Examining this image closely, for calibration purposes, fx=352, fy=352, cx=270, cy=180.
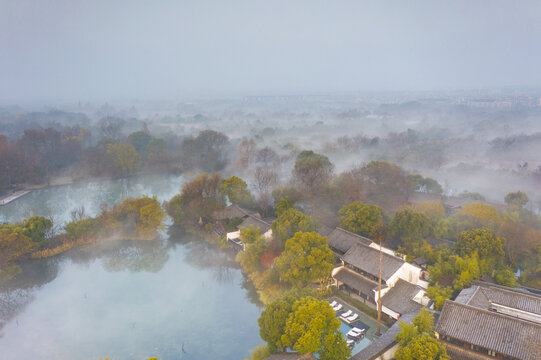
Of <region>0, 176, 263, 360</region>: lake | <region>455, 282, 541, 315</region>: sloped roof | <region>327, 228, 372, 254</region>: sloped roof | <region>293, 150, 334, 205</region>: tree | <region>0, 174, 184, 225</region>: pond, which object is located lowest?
<region>0, 176, 263, 360</region>: lake

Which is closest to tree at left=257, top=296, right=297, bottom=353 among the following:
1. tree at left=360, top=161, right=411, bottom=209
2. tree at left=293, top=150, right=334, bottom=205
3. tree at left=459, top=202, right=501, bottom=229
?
tree at left=459, top=202, right=501, bottom=229

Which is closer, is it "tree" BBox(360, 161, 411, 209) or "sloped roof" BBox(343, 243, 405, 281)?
"sloped roof" BBox(343, 243, 405, 281)

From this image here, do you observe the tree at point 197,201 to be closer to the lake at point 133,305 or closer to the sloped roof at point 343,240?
the lake at point 133,305

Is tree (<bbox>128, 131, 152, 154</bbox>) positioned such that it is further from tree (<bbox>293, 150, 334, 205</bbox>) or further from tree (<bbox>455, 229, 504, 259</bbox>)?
tree (<bbox>455, 229, 504, 259</bbox>)

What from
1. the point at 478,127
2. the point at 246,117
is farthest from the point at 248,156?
the point at 246,117

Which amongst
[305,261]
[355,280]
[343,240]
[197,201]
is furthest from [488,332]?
[197,201]

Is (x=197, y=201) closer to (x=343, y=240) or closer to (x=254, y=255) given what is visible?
(x=254, y=255)
